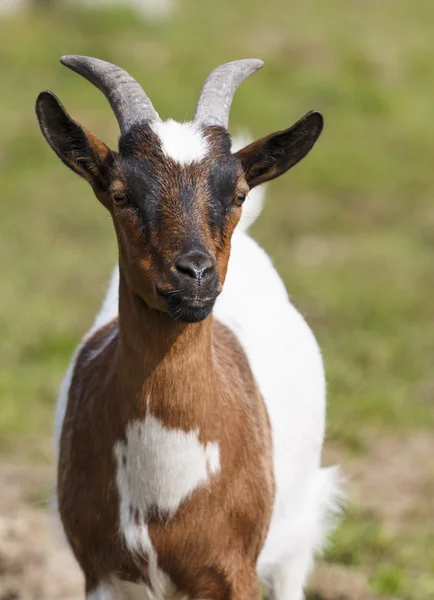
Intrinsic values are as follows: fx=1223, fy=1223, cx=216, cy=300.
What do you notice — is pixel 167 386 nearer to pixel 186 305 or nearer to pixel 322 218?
pixel 186 305

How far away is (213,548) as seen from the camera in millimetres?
3963

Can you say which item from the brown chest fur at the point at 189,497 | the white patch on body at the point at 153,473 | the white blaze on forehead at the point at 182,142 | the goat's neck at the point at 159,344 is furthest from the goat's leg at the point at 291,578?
the white blaze on forehead at the point at 182,142

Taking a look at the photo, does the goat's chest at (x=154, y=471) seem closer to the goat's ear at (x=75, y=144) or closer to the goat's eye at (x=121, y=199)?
the goat's eye at (x=121, y=199)

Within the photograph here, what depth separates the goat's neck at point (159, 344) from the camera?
152 inches

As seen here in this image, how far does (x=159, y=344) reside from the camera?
3.87 metres

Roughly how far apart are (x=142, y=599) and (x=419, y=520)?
2561mm

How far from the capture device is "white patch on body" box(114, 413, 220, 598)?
13.0 ft

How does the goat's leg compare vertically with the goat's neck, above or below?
below

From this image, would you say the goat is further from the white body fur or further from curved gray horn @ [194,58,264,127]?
the white body fur

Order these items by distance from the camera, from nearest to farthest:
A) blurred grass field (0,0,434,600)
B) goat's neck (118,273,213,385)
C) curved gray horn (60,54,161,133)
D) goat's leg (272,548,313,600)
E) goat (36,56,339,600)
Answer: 1. goat (36,56,339,600)
2. goat's neck (118,273,213,385)
3. curved gray horn (60,54,161,133)
4. goat's leg (272,548,313,600)
5. blurred grass field (0,0,434,600)

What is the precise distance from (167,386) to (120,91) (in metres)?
0.99

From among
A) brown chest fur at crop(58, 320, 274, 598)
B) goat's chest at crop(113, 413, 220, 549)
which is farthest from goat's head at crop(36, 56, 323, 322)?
goat's chest at crop(113, 413, 220, 549)

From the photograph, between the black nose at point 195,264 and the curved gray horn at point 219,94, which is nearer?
the black nose at point 195,264

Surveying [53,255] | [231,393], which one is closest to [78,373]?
[231,393]
